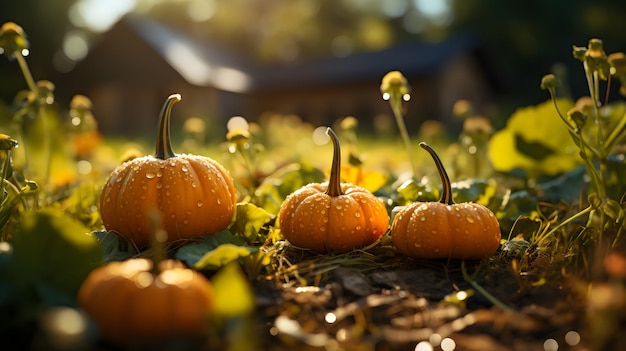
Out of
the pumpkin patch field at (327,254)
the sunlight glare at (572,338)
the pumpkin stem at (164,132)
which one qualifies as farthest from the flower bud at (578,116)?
the pumpkin stem at (164,132)

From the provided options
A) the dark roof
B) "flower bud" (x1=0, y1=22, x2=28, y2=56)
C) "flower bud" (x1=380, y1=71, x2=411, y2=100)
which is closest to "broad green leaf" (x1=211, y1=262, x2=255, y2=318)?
"flower bud" (x1=380, y1=71, x2=411, y2=100)

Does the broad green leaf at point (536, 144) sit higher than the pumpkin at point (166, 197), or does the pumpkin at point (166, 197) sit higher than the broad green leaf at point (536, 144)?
the pumpkin at point (166, 197)

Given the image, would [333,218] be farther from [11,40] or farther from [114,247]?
[11,40]

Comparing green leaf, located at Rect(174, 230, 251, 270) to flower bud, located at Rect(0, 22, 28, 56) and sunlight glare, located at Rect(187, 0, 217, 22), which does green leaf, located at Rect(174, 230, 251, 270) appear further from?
sunlight glare, located at Rect(187, 0, 217, 22)

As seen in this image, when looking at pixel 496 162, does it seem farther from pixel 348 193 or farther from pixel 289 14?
pixel 289 14

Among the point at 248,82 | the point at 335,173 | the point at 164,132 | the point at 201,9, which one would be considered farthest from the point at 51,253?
the point at 201,9

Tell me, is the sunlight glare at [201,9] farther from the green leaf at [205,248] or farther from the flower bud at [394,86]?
the green leaf at [205,248]
